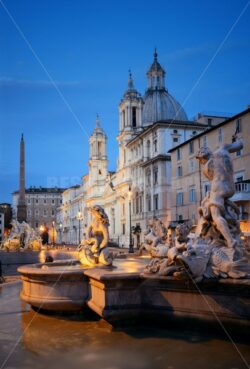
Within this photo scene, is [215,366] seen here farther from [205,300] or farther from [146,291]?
[146,291]

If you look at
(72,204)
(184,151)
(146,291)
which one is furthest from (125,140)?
(146,291)

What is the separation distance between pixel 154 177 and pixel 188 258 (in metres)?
49.5

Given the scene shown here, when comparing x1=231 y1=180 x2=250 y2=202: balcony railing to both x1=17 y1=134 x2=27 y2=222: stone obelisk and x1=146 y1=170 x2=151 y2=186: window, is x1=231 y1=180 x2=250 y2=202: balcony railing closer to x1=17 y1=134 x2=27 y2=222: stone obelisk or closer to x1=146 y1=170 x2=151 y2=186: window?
x1=17 y1=134 x2=27 y2=222: stone obelisk

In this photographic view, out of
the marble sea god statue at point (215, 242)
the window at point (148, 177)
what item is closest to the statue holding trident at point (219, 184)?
the marble sea god statue at point (215, 242)

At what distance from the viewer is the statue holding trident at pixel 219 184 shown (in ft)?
23.6

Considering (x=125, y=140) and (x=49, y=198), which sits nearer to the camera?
(x=125, y=140)

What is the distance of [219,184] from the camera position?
290 inches

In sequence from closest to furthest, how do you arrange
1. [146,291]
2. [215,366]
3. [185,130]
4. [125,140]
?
[215,366]
[146,291]
[185,130]
[125,140]

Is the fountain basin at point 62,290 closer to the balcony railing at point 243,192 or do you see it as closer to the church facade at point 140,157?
the balcony railing at point 243,192

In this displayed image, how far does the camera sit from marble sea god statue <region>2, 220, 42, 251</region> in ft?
123

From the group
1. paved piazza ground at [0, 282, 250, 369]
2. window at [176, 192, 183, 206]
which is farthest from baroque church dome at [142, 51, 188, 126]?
paved piazza ground at [0, 282, 250, 369]

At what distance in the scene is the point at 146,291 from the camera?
6.39m

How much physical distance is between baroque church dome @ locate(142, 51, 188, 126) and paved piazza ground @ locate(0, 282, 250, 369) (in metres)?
63.8

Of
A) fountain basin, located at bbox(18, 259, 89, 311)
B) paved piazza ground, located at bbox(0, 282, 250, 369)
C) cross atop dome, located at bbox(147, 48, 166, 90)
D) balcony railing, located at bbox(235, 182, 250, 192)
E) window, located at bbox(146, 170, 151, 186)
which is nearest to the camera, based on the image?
paved piazza ground, located at bbox(0, 282, 250, 369)
